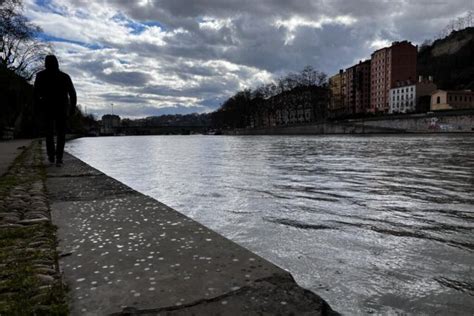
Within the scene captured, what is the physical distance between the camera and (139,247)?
267cm

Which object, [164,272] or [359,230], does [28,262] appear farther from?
[359,230]

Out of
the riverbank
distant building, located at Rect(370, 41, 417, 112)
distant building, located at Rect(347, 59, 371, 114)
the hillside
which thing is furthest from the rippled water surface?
distant building, located at Rect(347, 59, 371, 114)

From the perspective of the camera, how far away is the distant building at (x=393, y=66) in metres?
123

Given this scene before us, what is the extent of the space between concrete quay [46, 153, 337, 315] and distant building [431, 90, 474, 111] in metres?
114

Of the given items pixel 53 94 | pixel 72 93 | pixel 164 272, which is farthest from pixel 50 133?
pixel 164 272

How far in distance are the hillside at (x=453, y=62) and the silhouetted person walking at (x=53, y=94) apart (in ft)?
445

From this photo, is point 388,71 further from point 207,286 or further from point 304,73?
point 207,286

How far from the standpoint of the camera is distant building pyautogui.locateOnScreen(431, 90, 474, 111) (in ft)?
345

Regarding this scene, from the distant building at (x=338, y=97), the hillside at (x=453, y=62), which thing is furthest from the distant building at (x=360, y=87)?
the hillside at (x=453, y=62)

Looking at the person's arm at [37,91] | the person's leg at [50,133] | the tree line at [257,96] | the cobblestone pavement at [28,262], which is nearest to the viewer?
the cobblestone pavement at [28,262]

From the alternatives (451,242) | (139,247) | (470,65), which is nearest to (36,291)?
(139,247)

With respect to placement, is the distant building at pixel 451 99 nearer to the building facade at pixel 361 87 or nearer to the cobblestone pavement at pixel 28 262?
the building facade at pixel 361 87

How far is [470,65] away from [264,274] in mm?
151461

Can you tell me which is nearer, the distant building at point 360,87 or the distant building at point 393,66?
the distant building at point 393,66
